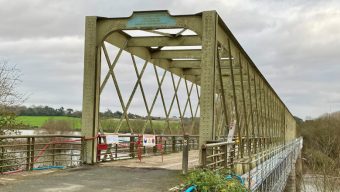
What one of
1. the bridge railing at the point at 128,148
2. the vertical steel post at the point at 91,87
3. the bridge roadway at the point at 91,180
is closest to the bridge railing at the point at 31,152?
the vertical steel post at the point at 91,87

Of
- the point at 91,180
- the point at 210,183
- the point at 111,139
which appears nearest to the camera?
the point at 210,183

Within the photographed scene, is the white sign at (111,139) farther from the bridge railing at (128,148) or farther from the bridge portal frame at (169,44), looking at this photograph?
the bridge portal frame at (169,44)

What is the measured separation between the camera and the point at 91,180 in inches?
417

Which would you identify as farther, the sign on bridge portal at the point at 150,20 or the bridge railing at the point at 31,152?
the sign on bridge portal at the point at 150,20

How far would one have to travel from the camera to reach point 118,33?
15969mm

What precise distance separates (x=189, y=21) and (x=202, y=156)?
14.8ft

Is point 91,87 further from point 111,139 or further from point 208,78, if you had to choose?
point 208,78

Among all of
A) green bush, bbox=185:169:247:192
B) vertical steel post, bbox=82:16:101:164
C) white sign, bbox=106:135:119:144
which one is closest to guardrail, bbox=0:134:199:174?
white sign, bbox=106:135:119:144

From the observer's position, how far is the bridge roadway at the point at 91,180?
370 inches

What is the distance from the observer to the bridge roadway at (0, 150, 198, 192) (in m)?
9.40

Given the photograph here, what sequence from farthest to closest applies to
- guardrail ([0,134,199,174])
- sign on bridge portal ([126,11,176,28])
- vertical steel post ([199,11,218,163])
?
sign on bridge portal ([126,11,176,28])
vertical steel post ([199,11,218,163])
guardrail ([0,134,199,174])

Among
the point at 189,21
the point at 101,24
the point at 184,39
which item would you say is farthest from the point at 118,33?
the point at 189,21

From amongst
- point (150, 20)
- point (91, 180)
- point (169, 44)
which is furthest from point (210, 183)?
point (169, 44)

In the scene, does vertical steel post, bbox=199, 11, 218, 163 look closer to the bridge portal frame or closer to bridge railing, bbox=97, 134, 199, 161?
the bridge portal frame
